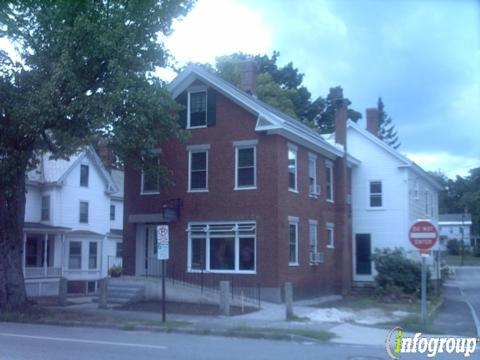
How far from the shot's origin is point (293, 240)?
87.6 ft

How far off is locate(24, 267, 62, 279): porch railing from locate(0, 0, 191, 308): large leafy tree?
1429 cm

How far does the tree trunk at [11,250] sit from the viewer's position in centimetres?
2142

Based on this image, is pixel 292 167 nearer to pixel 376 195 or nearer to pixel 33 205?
pixel 376 195

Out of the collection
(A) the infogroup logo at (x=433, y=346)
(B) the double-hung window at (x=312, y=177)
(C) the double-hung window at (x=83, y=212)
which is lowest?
(A) the infogroup logo at (x=433, y=346)

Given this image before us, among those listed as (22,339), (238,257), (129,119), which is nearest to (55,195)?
(238,257)

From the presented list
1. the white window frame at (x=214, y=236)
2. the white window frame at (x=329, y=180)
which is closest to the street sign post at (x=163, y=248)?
the white window frame at (x=214, y=236)

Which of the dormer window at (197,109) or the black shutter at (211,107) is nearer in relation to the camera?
the black shutter at (211,107)

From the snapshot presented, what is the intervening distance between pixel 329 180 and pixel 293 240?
5.75 m

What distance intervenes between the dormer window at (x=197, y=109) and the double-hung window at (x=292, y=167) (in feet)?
12.3

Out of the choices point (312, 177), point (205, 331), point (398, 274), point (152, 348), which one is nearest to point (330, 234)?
point (312, 177)

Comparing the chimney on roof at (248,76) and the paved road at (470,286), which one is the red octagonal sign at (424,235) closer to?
the paved road at (470,286)

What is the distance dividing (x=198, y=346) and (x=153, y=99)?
9.31m

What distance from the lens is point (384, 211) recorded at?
3394cm

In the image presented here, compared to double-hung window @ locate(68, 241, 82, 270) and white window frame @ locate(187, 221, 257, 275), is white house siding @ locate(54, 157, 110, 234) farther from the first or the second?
white window frame @ locate(187, 221, 257, 275)
